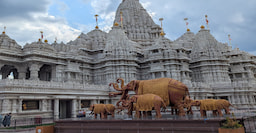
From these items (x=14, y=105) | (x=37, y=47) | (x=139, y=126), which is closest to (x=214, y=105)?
(x=139, y=126)

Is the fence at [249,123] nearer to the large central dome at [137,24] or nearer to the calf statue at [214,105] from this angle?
the calf statue at [214,105]

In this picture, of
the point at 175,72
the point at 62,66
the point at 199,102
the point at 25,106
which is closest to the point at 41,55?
the point at 62,66

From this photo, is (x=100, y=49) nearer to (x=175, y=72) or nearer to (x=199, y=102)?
(x=175, y=72)

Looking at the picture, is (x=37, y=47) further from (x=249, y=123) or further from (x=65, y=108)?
(x=249, y=123)

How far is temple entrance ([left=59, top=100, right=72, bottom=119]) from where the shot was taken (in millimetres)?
29250

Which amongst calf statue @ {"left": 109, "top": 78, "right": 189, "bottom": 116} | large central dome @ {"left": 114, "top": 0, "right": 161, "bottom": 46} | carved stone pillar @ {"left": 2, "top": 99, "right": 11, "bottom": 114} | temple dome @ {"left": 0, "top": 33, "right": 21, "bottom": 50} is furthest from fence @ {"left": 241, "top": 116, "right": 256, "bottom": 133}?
large central dome @ {"left": 114, "top": 0, "right": 161, "bottom": 46}

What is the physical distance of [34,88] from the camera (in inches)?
971

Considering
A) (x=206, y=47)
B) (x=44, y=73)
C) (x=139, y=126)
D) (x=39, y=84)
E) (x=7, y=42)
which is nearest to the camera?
(x=139, y=126)

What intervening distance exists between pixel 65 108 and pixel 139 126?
2083cm

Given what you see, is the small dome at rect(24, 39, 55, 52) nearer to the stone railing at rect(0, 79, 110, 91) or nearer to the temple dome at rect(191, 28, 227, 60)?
the stone railing at rect(0, 79, 110, 91)

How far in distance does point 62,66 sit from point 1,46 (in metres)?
10.9

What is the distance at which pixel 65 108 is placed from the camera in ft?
97.6

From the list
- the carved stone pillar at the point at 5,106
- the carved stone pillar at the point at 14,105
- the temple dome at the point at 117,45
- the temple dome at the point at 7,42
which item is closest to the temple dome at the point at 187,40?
the temple dome at the point at 117,45

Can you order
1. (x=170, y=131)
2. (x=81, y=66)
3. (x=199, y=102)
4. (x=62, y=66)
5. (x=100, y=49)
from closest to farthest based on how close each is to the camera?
(x=170, y=131), (x=199, y=102), (x=62, y=66), (x=81, y=66), (x=100, y=49)
